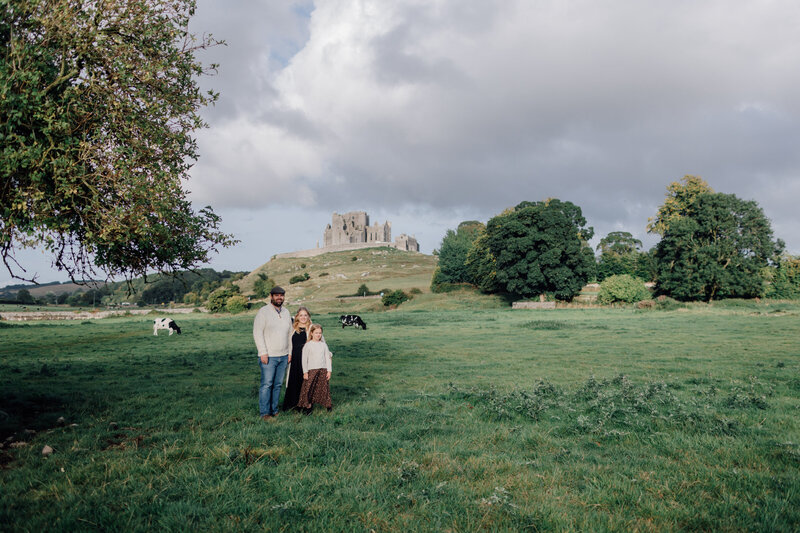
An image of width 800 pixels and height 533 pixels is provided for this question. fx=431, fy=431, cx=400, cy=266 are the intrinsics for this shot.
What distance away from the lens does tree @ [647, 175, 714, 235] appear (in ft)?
208

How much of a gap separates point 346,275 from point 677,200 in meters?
98.7

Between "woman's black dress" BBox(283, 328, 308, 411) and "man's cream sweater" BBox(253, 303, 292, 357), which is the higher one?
"man's cream sweater" BBox(253, 303, 292, 357)

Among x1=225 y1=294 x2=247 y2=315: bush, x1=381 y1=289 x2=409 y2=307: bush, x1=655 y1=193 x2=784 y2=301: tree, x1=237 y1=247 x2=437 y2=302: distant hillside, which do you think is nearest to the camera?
x1=655 y1=193 x2=784 y2=301: tree

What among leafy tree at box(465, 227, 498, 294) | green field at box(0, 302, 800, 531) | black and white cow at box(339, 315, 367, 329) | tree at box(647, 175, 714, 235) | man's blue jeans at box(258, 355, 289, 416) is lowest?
black and white cow at box(339, 315, 367, 329)

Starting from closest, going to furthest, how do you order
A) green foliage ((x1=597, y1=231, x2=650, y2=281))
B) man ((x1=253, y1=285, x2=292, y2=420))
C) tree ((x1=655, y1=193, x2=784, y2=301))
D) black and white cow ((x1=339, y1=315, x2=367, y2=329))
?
man ((x1=253, y1=285, x2=292, y2=420)) → black and white cow ((x1=339, y1=315, x2=367, y2=329)) → tree ((x1=655, y1=193, x2=784, y2=301)) → green foliage ((x1=597, y1=231, x2=650, y2=281))

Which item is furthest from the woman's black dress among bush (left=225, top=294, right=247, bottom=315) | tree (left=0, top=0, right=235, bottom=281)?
bush (left=225, top=294, right=247, bottom=315)

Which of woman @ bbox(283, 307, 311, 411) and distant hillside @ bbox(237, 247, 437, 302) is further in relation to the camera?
distant hillside @ bbox(237, 247, 437, 302)

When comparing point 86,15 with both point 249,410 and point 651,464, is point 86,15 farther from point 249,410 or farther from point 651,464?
point 651,464

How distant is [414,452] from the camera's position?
7.05 m

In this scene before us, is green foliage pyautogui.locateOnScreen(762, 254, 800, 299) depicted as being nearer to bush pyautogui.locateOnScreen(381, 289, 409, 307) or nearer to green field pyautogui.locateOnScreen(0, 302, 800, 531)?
bush pyautogui.locateOnScreen(381, 289, 409, 307)

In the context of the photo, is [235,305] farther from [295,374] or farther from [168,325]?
[295,374]

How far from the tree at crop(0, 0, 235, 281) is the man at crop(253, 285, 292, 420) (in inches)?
104

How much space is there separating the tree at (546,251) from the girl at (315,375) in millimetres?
51796

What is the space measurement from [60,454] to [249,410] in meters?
3.70
